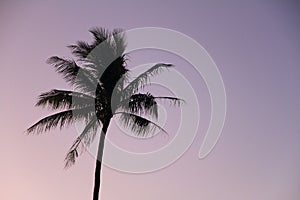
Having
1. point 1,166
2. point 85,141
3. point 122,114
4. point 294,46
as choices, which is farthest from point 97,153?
point 294,46

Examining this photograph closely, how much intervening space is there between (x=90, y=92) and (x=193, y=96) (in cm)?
111

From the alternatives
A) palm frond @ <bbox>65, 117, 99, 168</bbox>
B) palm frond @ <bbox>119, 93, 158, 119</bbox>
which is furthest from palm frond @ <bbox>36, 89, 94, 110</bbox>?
palm frond @ <bbox>119, 93, 158, 119</bbox>

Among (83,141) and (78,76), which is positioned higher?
(78,76)

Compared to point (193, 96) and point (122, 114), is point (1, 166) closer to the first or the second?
point (122, 114)

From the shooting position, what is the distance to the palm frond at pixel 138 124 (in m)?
5.23

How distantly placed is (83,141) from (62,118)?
0.34 m

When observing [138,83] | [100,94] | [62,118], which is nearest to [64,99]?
[62,118]

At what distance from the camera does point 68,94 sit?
5.29m

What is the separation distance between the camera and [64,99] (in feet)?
17.3

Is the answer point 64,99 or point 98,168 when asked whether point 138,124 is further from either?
point 64,99

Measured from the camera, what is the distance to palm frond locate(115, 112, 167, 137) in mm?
5227

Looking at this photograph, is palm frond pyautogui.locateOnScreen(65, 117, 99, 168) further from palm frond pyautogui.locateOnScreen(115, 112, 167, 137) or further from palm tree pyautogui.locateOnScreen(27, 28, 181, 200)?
Answer: palm frond pyautogui.locateOnScreen(115, 112, 167, 137)

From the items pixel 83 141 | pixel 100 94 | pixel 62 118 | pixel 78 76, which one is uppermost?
pixel 78 76

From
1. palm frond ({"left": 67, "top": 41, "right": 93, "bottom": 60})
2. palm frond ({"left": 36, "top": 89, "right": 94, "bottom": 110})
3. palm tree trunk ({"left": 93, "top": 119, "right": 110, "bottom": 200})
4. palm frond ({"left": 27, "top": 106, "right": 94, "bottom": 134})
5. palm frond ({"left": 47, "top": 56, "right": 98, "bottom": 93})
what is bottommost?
palm tree trunk ({"left": 93, "top": 119, "right": 110, "bottom": 200})
